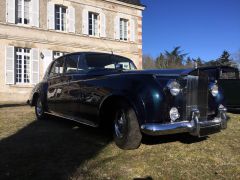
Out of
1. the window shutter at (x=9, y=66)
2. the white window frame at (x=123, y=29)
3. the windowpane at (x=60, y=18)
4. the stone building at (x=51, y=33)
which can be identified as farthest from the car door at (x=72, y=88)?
the white window frame at (x=123, y=29)

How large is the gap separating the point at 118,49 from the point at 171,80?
1841cm

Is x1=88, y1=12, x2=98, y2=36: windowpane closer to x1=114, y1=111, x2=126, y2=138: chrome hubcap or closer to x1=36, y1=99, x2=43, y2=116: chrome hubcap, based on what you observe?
x1=36, y1=99, x2=43, y2=116: chrome hubcap

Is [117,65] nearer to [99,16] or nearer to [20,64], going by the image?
[20,64]

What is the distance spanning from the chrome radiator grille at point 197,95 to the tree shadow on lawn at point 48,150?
1.52 meters

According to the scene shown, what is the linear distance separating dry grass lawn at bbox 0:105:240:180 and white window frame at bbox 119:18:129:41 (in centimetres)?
1745

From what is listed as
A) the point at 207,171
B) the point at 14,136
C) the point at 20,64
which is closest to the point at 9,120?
the point at 14,136

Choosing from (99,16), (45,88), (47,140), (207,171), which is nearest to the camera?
(207,171)

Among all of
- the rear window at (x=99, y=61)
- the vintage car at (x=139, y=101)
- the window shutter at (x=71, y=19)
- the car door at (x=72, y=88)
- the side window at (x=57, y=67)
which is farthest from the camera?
the window shutter at (x=71, y=19)

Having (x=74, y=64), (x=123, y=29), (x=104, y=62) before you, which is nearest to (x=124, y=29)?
(x=123, y=29)

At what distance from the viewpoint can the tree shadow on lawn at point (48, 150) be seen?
3791 millimetres

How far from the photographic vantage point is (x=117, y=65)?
618cm

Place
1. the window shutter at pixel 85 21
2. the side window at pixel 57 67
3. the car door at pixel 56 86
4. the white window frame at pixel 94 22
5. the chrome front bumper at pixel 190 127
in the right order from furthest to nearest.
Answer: the white window frame at pixel 94 22
the window shutter at pixel 85 21
the side window at pixel 57 67
the car door at pixel 56 86
the chrome front bumper at pixel 190 127

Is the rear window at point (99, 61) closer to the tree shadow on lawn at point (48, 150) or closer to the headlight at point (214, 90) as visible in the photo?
the tree shadow on lawn at point (48, 150)

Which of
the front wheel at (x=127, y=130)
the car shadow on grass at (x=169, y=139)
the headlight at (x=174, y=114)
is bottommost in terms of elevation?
the car shadow on grass at (x=169, y=139)
